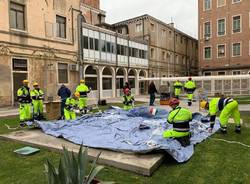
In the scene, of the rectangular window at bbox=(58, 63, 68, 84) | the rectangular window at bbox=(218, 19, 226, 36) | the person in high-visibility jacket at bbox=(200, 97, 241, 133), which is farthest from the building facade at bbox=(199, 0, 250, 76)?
the person in high-visibility jacket at bbox=(200, 97, 241, 133)

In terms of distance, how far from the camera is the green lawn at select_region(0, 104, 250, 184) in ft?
14.1

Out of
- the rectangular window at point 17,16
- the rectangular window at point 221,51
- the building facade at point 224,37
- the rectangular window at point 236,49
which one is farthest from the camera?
the rectangular window at point 221,51

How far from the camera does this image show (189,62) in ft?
148

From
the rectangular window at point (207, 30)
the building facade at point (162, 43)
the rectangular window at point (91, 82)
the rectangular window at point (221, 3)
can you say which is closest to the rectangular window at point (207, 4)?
the rectangular window at point (221, 3)

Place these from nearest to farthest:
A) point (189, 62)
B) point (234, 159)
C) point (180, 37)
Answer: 1. point (234, 159)
2. point (180, 37)
3. point (189, 62)

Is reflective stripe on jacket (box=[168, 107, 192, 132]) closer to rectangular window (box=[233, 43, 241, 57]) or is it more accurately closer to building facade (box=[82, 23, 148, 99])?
building facade (box=[82, 23, 148, 99])

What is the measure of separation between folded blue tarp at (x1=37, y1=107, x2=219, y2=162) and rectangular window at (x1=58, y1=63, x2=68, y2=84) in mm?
11643

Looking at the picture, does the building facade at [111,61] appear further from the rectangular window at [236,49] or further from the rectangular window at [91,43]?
the rectangular window at [236,49]

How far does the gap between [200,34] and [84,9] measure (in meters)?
17.7

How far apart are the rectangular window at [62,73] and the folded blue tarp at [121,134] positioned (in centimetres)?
1164

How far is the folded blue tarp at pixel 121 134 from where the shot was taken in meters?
5.38

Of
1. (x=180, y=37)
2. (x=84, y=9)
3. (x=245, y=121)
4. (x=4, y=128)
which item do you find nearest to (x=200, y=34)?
(x=180, y=37)

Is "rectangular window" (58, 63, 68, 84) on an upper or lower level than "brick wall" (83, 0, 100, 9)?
lower

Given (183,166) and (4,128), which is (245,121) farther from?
(4,128)
